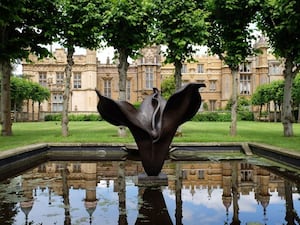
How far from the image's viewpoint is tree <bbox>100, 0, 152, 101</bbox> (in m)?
14.2

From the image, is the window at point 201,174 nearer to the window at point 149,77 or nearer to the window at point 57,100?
the window at point 149,77

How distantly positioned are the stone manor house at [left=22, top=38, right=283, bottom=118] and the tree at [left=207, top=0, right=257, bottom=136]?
3050cm

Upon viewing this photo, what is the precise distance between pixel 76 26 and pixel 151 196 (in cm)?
1000

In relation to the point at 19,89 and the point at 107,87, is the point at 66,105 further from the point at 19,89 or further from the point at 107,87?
the point at 107,87

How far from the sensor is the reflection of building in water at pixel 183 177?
22.1 ft

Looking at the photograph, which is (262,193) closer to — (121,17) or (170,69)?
(121,17)

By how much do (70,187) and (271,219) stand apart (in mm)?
3853

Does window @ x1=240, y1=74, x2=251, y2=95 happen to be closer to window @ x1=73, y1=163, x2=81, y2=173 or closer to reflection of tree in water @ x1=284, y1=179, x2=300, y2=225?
window @ x1=73, y1=163, x2=81, y2=173

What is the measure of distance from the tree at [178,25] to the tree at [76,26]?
256 cm

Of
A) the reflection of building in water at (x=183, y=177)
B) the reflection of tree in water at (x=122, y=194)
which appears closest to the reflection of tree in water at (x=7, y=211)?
the reflection of building in water at (x=183, y=177)

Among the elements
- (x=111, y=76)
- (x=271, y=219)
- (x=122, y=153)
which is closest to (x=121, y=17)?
(x=122, y=153)

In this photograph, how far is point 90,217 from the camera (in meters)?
5.09

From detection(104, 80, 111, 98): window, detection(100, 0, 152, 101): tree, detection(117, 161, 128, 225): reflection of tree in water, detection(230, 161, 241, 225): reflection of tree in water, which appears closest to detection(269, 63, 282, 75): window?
detection(104, 80, 111, 98): window

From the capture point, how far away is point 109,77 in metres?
49.7
